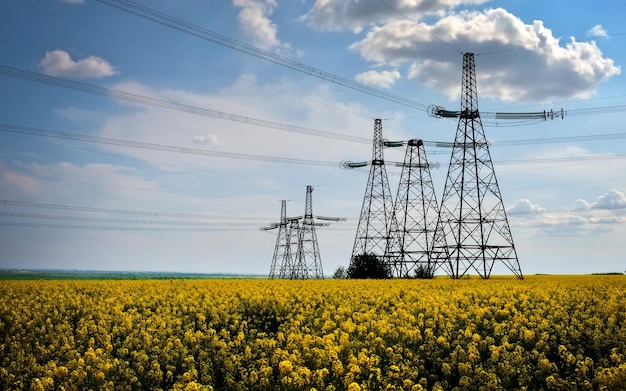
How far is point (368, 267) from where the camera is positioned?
56938 millimetres

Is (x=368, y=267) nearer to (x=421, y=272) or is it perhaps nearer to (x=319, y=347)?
(x=421, y=272)

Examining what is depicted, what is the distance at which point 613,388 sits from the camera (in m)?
11.9

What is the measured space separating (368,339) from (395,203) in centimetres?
4178

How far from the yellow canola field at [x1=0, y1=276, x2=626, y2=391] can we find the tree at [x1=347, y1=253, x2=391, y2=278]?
3091 cm

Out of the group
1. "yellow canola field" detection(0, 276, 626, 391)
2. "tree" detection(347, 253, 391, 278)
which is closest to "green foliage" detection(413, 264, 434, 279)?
"tree" detection(347, 253, 391, 278)

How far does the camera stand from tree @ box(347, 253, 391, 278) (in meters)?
56.7

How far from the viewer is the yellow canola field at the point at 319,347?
13008mm

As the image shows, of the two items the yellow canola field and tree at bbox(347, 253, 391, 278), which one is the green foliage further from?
the yellow canola field

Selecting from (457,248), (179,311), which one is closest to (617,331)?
(179,311)

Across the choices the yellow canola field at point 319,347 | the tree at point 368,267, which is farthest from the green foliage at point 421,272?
the yellow canola field at point 319,347

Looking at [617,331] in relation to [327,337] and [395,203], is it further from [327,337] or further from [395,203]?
[395,203]

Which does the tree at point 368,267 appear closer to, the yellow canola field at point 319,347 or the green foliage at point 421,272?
the green foliage at point 421,272

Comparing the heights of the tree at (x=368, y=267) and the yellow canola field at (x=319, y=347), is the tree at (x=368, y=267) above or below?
above

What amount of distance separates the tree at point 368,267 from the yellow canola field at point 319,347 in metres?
30.9
